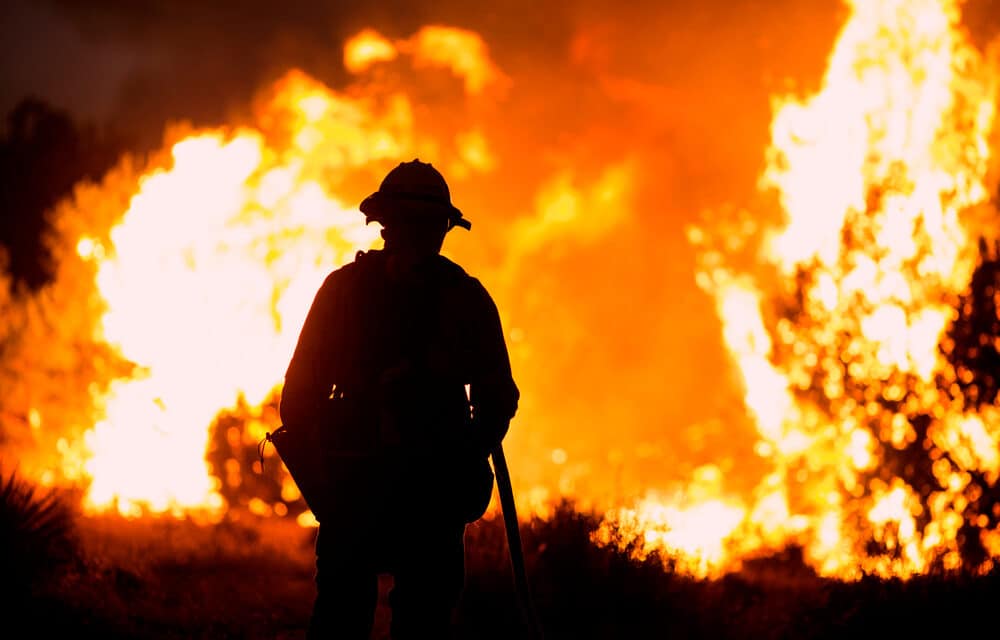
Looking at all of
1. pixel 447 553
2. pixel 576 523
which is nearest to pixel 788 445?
pixel 576 523

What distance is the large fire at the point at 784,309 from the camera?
1052cm

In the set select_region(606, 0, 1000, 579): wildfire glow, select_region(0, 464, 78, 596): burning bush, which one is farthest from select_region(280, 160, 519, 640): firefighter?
select_region(606, 0, 1000, 579): wildfire glow

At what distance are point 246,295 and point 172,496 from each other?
9.57ft

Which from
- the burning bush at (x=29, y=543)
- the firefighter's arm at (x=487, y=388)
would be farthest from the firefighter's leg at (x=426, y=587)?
the burning bush at (x=29, y=543)

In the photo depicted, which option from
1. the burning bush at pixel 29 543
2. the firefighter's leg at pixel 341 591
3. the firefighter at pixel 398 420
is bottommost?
the firefighter's leg at pixel 341 591

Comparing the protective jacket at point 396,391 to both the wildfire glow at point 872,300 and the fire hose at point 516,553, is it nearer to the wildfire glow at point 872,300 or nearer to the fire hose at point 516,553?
the fire hose at point 516,553

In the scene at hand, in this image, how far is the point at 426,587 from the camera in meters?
3.71

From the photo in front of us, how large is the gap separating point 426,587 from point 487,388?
2.45 feet

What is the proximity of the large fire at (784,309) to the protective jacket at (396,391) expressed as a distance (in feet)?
13.4

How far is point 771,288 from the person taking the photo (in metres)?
13.3

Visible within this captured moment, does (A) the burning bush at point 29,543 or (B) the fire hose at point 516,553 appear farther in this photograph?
(A) the burning bush at point 29,543

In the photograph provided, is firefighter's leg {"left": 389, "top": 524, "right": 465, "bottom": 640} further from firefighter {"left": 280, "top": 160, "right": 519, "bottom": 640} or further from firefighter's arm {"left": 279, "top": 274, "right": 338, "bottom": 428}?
firefighter's arm {"left": 279, "top": 274, "right": 338, "bottom": 428}

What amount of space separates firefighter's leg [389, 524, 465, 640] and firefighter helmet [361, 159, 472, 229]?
45.9 inches

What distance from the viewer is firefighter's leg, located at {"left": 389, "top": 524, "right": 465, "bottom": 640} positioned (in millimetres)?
3697
